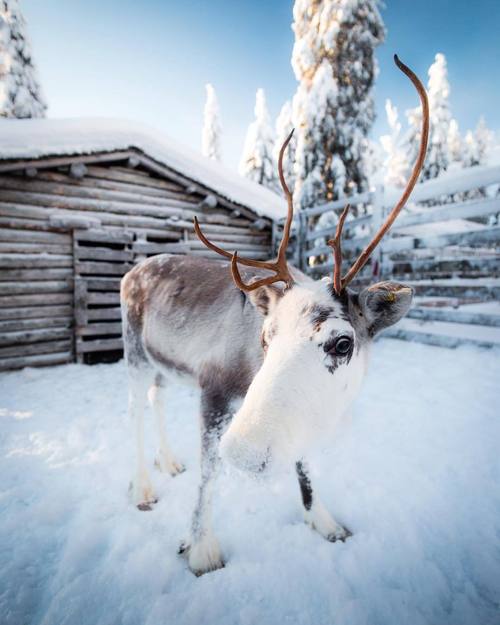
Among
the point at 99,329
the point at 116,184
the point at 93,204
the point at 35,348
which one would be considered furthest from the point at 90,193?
the point at 35,348

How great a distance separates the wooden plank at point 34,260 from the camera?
6.09m

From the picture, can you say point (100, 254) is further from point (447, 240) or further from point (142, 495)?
point (447, 240)

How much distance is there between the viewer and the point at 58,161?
611cm

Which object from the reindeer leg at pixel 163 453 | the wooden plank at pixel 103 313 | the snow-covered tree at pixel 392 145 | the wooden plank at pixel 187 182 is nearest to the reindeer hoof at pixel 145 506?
the reindeer leg at pixel 163 453

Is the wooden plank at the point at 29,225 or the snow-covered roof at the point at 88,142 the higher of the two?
the snow-covered roof at the point at 88,142

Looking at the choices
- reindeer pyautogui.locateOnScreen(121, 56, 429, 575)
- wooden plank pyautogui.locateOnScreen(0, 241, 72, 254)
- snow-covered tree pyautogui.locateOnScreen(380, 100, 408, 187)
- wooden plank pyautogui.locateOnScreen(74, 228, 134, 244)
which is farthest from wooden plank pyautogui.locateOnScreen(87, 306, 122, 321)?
snow-covered tree pyautogui.locateOnScreen(380, 100, 408, 187)

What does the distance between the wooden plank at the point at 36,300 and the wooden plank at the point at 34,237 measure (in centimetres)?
114

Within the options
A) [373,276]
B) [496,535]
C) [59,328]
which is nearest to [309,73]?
[373,276]

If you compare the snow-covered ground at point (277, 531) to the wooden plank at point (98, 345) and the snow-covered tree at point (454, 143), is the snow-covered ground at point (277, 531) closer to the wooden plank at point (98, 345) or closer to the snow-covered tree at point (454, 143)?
the wooden plank at point (98, 345)

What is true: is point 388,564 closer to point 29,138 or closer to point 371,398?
point 371,398

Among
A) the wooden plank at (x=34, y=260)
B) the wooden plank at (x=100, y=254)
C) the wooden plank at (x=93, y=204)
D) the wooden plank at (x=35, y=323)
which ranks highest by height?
the wooden plank at (x=93, y=204)

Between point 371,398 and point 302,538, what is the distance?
235cm

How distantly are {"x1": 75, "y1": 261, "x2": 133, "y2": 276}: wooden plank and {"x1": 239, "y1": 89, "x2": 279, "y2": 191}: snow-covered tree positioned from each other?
18.9 m

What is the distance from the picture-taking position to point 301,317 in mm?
1466
